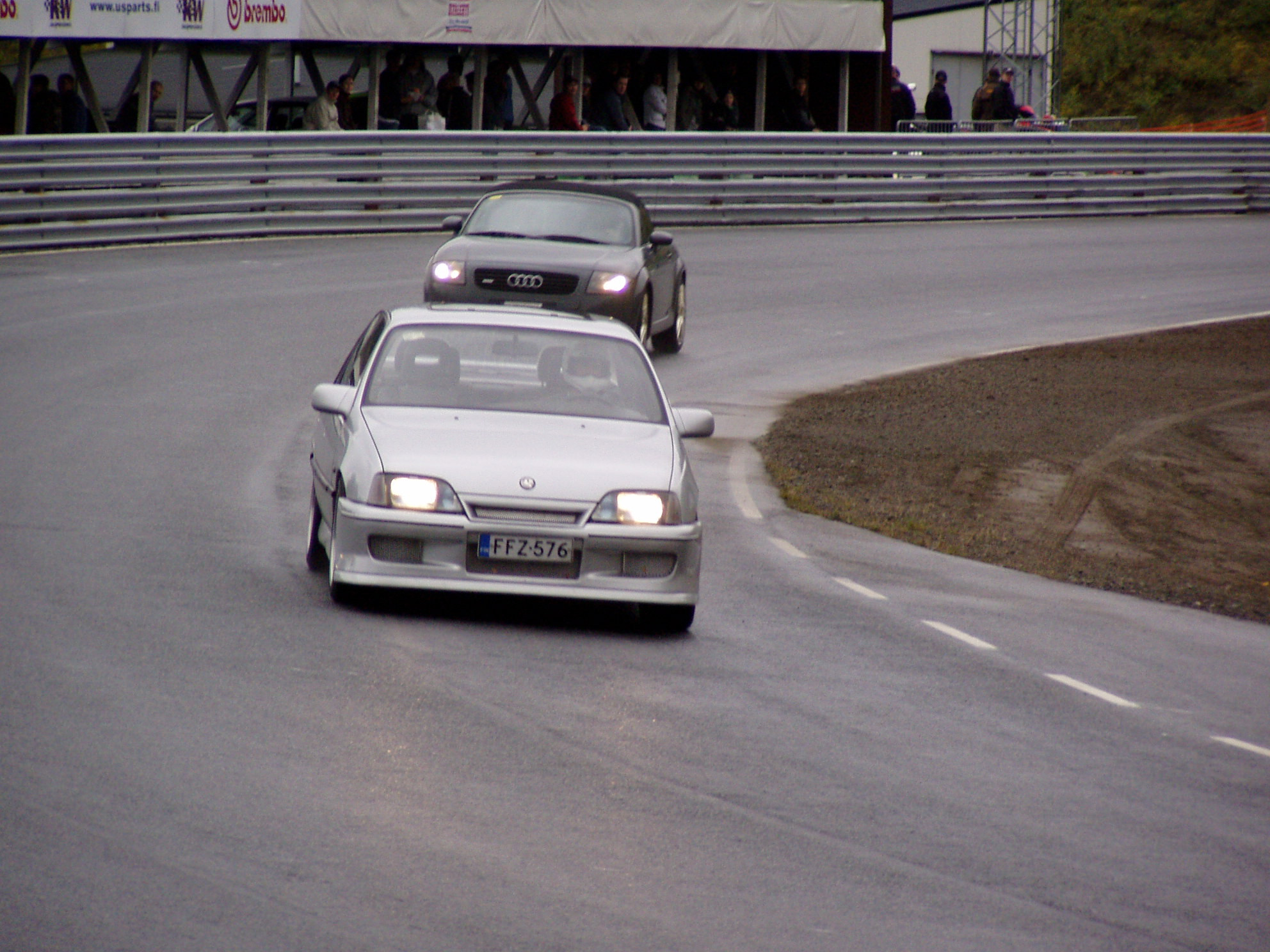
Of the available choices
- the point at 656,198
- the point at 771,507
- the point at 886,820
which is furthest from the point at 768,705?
the point at 656,198

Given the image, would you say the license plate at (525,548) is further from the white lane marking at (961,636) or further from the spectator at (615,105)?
the spectator at (615,105)

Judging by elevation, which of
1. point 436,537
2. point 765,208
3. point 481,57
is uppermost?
point 481,57

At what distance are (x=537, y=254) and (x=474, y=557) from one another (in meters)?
9.08

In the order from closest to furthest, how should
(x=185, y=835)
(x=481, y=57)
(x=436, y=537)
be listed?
1. (x=185, y=835)
2. (x=436, y=537)
3. (x=481, y=57)

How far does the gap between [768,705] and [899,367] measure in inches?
436

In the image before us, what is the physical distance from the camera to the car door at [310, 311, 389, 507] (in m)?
8.62

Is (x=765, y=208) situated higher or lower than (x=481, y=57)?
lower

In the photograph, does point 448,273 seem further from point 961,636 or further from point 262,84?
point 262,84

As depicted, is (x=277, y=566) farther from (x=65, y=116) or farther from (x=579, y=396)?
(x=65, y=116)

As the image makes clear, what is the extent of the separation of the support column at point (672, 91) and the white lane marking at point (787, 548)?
70.9 feet

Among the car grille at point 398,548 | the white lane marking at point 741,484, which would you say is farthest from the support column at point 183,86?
the car grille at point 398,548

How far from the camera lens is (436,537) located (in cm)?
795

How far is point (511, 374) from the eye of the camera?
909 cm

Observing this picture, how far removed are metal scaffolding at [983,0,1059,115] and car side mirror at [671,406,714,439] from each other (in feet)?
113
